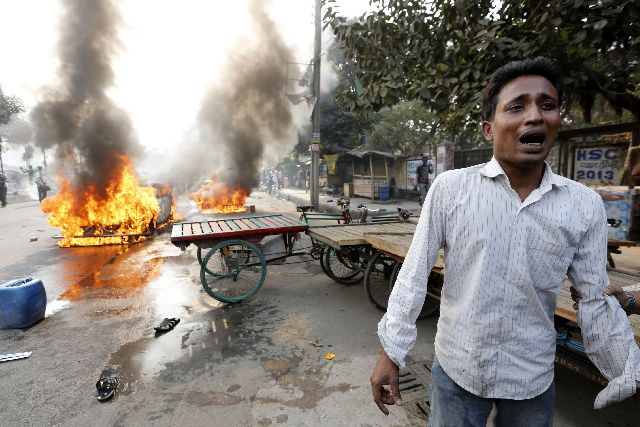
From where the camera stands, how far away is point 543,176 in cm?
141

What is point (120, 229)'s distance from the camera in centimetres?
1007

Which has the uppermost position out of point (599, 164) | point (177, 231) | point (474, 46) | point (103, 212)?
point (474, 46)

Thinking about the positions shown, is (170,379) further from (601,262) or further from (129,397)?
(601,262)

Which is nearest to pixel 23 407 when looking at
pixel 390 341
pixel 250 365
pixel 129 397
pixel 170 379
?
pixel 129 397

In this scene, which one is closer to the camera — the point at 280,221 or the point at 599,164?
the point at 280,221

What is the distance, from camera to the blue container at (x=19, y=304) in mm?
4230

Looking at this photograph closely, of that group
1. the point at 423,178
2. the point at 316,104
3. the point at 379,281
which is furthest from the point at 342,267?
the point at 423,178

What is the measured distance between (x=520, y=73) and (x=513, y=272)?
2.60 feet

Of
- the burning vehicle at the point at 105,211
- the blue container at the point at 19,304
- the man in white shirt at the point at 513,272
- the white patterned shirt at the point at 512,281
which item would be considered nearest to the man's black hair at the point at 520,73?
the man in white shirt at the point at 513,272

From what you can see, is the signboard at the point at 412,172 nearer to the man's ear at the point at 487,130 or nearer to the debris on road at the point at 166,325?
the debris on road at the point at 166,325

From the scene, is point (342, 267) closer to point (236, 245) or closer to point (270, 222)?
point (270, 222)

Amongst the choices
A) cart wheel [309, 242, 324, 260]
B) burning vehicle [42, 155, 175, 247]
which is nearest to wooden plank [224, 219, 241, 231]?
cart wheel [309, 242, 324, 260]

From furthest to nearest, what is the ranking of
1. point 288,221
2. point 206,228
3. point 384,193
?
point 384,193, point 288,221, point 206,228

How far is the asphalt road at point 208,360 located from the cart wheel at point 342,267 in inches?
8.9
